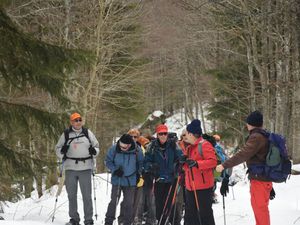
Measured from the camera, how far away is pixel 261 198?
6645mm

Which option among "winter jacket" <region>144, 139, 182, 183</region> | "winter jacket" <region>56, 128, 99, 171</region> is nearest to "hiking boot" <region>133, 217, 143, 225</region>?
"winter jacket" <region>144, 139, 182, 183</region>

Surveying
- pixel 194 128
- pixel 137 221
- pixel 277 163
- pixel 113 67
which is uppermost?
pixel 113 67

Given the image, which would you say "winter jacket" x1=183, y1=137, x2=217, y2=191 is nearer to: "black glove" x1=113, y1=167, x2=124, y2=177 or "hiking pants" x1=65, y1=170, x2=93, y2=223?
"black glove" x1=113, y1=167, x2=124, y2=177

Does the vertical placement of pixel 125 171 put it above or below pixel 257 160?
below

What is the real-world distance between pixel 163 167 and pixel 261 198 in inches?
78.1

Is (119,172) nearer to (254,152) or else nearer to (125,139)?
(125,139)

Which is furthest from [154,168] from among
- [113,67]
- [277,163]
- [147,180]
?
[113,67]

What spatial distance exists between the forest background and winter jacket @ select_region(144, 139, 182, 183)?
1.65m

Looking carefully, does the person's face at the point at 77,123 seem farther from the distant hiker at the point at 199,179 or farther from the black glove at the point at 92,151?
the distant hiker at the point at 199,179

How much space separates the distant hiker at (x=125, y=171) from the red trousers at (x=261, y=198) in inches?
90.8

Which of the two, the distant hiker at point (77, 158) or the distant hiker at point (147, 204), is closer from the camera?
the distant hiker at point (77, 158)

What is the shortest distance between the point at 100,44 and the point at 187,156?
11.2 metres

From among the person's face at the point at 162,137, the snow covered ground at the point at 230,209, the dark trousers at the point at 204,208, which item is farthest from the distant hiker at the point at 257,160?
the snow covered ground at the point at 230,209

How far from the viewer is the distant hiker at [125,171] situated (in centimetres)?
809
